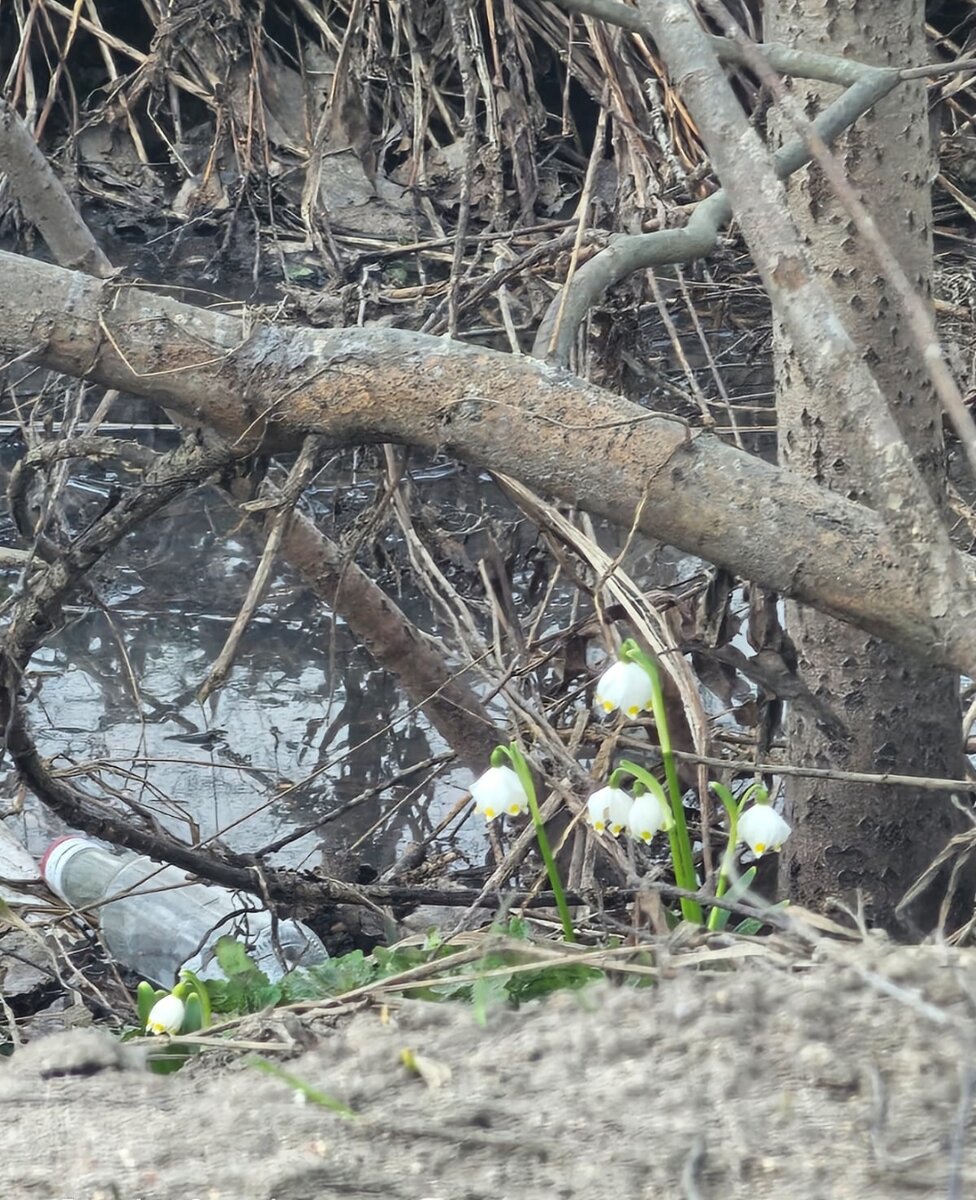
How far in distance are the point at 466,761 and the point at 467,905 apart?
0.52 meters

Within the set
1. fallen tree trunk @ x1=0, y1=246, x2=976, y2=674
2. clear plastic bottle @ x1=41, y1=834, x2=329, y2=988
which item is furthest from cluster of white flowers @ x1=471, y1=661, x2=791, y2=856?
clear plastic bottle @ x1=41, y1=834, x2=329, y2=988

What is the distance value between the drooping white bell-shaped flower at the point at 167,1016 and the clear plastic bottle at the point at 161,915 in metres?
0.53

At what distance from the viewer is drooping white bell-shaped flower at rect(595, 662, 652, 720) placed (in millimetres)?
1749

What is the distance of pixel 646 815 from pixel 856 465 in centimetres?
67

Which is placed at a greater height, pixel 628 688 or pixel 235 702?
pixel 628 688

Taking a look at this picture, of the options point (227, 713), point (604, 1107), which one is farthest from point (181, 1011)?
point (227, 713)

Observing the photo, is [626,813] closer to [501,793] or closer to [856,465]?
[501,793]

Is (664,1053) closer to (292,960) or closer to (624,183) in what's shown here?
(292,960)

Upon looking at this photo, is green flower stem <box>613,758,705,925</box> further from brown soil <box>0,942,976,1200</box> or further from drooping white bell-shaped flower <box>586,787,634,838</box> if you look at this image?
brown soil <box>0,942,976,1200</box>

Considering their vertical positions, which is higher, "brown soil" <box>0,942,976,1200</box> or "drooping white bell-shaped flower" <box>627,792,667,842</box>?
"drooping white bell-shaped flower" <box>627,792,667,842</box>

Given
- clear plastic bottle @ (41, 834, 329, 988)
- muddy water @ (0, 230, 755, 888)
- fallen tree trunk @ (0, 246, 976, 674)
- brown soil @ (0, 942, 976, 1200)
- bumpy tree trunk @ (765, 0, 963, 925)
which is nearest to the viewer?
brown soil @ (0, 942, 976, 1200)

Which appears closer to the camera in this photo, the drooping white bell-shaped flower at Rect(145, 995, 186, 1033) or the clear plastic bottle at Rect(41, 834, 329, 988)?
the drooping white bell-shaped flower at Rect(145, 995, 186, 1033)

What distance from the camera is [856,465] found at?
2066 millimetres

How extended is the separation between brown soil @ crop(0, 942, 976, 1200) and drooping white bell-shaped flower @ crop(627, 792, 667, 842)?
396mm
